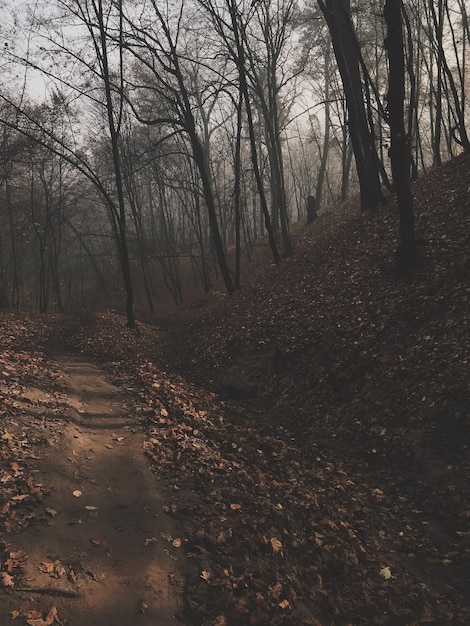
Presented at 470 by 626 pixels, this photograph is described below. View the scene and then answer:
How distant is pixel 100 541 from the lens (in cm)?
373

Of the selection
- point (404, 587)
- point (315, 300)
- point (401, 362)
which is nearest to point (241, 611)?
point (404, 587)

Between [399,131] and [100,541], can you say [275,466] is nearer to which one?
[100,541]

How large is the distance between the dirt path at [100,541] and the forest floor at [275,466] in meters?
0.02

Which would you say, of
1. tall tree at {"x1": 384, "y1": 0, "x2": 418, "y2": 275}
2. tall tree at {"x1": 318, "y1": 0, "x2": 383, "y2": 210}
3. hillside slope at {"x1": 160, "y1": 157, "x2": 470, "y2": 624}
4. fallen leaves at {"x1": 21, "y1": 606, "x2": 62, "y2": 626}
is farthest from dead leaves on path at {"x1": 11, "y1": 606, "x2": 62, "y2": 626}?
tall tree at {"x1": 318, "y1": 0, "x2": 383, "y2": 210}

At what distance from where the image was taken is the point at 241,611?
324 cm

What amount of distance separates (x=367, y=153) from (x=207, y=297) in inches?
508

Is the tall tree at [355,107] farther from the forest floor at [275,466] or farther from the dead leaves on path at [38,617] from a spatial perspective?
the dead leaves on path at [38,617]

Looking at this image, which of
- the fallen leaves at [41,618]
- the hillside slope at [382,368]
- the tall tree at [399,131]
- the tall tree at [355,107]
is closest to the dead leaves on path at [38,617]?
the fallen leaves at [41,618]

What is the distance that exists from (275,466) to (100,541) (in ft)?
9.19

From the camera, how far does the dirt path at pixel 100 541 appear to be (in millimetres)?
3043

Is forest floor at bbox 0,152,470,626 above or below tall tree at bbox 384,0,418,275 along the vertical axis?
below

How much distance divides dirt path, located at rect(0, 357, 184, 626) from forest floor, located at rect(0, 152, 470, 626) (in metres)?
0.02

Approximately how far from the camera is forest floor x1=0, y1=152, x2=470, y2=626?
11.3 ft

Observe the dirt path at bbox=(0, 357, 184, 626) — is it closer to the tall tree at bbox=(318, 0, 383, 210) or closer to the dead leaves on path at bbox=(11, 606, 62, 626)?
the dead leaves on path at bbox=(11, 606, 62, 626)
